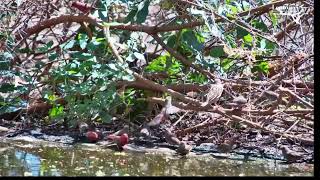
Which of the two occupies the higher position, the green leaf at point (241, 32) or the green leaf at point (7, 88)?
the green leaf at point (241, 32)

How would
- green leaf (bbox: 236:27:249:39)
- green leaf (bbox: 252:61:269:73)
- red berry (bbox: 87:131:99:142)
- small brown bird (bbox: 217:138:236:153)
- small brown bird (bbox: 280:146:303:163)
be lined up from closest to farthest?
small brown bird (bbox: 280:146:303:163) → small brown bird (bbox: 217:138:236:153) → red berry (bbox: 87:131:99:142) → green leaf (bbox: 236:27:249:39) → green leaf (bbox: 252:61:269:73)

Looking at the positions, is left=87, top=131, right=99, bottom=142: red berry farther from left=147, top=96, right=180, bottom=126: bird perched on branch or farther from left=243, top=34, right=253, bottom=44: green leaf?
left=243, top=34, right=253, bottom=44: green leaf

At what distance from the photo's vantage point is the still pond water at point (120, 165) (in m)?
2.54

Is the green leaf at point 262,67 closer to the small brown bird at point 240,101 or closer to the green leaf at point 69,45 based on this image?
the small brown bird at point 240,101

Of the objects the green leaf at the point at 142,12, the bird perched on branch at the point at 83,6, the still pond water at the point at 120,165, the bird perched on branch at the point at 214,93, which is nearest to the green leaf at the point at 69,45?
the bird perched on branch at the point at 83,6

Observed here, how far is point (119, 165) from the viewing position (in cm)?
267

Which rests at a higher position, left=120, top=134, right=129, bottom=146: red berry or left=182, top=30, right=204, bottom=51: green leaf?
left=182, top=30, right=204, bottom=51: green leaf

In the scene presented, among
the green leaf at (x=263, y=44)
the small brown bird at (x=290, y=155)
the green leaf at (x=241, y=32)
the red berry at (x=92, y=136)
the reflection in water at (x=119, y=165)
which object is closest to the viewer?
the reflection in water at (x=119, y=165)

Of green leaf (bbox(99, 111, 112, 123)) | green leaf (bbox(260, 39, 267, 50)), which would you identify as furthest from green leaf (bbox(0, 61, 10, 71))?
green leaf (bbox(260, 39, 267, 50))

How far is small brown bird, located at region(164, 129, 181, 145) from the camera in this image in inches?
118

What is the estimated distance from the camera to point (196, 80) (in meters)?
3.36
